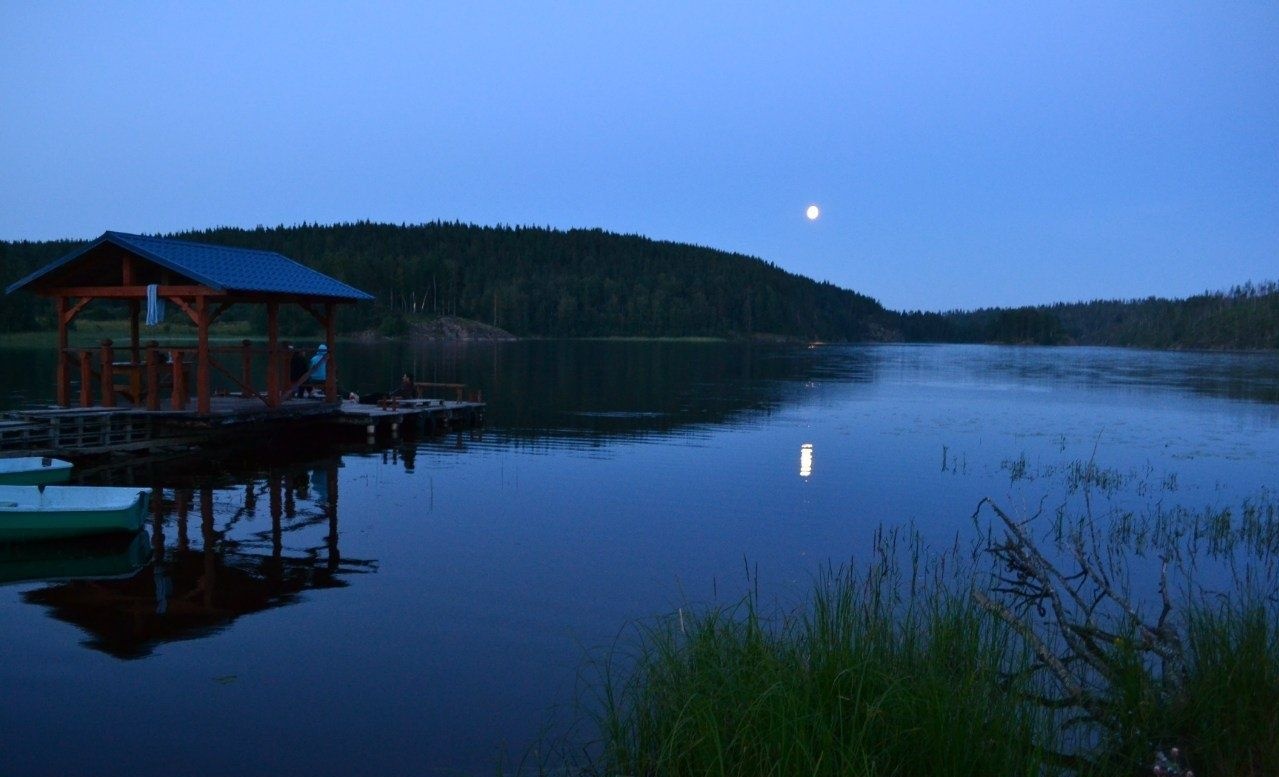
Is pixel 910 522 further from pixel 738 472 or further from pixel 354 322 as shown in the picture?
pixel 354 322

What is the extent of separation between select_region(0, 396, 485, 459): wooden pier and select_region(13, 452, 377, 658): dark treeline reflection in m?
2.25

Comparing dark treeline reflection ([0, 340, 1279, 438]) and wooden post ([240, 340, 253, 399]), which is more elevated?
wooden post ([240, 340, 253, 399])

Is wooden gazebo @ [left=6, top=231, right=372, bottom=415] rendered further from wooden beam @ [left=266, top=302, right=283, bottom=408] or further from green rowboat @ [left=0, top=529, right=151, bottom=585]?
green rowboat @ [left=0, top=529, right=151, bottom=585]

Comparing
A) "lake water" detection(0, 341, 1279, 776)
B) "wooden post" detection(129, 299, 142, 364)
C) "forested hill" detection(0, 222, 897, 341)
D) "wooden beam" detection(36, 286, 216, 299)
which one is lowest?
"lake water" detection(0, 341, 1279, 776)

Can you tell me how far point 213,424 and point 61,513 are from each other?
9.40 metres

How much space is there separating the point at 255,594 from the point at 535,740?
222 inches

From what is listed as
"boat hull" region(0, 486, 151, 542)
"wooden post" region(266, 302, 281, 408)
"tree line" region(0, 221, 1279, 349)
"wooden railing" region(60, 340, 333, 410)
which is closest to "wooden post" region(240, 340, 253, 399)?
"wooden railing" region(60, 340, 333, 410)

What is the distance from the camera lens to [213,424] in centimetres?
2347

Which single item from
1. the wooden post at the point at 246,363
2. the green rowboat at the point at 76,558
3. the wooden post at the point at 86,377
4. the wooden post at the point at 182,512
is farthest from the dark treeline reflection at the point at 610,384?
the green rowboat at the point at 76,558

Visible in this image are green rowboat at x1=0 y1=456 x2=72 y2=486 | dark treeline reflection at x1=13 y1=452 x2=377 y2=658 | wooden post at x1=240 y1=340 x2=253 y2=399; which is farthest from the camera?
wooden post at x1=240 y1=340 x2=253 y2=399

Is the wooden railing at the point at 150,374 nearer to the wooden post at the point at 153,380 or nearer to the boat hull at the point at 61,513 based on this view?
the wooden post at the point at 153,380

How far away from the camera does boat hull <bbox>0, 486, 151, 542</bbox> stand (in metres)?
14.2

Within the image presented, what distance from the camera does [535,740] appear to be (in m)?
8.65

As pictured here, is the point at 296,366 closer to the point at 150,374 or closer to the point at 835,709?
the point at 150,374
